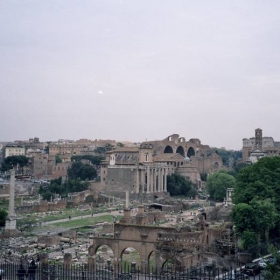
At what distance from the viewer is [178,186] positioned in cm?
6444

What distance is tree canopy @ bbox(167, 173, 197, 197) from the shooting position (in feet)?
A: 211

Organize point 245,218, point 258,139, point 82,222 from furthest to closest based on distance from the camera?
point 258,139 → point 82,222 → point 245,218

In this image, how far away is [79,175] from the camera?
7325cm

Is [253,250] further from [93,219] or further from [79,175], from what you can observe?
[79,175]

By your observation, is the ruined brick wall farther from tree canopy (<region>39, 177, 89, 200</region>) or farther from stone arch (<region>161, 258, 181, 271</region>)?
stone arch (<region>161, 258, 181, 271</region>)

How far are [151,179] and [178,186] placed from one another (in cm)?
441

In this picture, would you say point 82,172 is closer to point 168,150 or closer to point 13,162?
point 13,162

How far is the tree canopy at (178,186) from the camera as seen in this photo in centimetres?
6425

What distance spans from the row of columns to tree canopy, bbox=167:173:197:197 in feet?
3.78

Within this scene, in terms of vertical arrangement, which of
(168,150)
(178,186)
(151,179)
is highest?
(168,150)

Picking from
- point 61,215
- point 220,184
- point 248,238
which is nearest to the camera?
point 248,238

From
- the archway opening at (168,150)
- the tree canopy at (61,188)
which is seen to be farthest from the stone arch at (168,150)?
the tree canopy at (61,188)

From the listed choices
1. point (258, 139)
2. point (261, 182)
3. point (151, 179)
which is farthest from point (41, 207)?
point (258, 139)

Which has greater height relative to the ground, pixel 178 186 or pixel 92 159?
pixel 92 159
